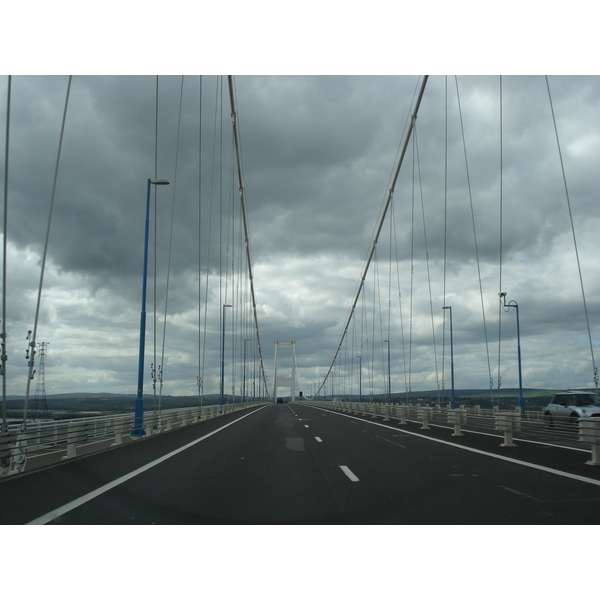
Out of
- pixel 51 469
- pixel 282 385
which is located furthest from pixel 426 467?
pixel 282 385

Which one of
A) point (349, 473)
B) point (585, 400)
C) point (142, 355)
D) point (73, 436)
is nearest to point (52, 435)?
point (73, 436)

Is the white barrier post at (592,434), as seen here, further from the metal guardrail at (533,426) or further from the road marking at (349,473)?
the road marking at (349,473)

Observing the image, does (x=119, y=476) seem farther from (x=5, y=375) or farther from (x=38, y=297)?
(x=38, y=297)

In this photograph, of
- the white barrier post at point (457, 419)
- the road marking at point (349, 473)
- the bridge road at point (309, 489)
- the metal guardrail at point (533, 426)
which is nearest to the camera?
the bridge road at point (309, 489)

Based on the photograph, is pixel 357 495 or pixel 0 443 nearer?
pixel 357 495

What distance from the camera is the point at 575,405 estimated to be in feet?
73.2

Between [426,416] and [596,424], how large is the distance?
14587 mm

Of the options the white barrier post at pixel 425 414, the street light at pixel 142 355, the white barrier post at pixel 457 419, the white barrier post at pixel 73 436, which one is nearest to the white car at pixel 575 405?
the white barrier post at pixel 457 419

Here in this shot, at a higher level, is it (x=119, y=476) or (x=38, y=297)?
(x=38, y=297)

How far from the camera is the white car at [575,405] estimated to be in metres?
21.5

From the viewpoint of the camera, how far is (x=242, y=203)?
64.0 m

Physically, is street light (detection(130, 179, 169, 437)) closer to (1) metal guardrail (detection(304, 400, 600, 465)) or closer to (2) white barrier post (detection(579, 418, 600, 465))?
(1) metal guardrail (detection(304, 400, 600, 465))

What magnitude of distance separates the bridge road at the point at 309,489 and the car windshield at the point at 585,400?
8.57 metres

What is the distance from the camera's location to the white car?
21509 millimetres
